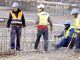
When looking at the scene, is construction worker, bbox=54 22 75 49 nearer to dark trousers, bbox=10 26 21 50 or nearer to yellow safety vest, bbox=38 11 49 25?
yellow safety vest, bbox=38 11 49 25

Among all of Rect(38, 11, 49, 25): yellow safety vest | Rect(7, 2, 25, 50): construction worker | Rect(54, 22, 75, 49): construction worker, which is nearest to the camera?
Rect(7, 2, 25, 50): construction worker

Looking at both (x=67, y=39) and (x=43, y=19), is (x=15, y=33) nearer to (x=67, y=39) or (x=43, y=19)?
(x=43, y=19)

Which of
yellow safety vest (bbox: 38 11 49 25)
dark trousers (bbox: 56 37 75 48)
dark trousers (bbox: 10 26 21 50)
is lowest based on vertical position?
dark trousers (bbox: 56 37 75 48)

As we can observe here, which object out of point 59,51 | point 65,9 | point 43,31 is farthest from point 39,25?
point 65,9

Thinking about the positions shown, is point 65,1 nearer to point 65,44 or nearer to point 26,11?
point 26,11

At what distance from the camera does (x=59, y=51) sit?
475 inches

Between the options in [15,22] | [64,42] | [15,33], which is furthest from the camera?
[64,42]

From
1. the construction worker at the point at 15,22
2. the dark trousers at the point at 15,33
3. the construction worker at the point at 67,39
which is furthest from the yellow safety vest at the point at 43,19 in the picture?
the construction worker at the point at 67,39

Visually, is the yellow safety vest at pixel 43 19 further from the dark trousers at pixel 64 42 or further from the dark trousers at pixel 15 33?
the dark trousers at pixel 64 42

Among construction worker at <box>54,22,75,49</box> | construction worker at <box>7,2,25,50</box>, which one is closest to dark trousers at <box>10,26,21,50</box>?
construction worker at <box>7,2,25,50</box>

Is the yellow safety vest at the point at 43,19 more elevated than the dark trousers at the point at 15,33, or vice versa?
the yellow safety vest at the point at 43,19

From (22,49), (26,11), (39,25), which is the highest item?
(39,25)

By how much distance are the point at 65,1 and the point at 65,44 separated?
18482mm

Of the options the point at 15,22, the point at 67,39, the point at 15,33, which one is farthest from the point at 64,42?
the point at 15,22
